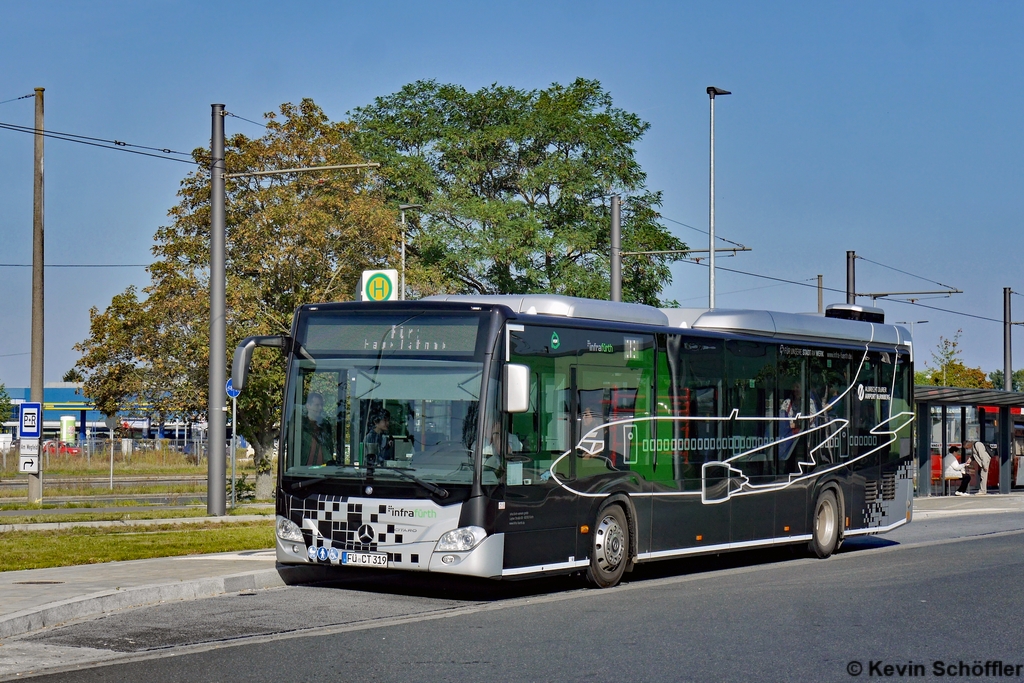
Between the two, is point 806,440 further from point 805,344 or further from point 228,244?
point 228,244

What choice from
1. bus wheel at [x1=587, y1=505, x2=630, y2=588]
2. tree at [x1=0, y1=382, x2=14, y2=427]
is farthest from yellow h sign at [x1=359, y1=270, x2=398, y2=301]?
tree at [x1=0, y1=382, x2=14, y2=427]

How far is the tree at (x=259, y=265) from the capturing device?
30.8m

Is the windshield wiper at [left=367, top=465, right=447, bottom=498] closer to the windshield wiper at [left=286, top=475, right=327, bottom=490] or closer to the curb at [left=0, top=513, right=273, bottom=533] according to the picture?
the windshield wiper at [left=286, top=475, right=327, bottom=490]

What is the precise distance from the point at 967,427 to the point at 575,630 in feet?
90.7

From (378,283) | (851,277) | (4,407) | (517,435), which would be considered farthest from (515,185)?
(4,407)

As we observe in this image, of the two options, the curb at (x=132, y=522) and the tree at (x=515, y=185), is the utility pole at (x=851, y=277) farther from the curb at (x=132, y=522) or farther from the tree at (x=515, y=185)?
the curb at (x=132, y=522)

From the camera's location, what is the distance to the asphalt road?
27.8ft

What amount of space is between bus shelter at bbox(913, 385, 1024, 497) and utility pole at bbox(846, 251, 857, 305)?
559cm

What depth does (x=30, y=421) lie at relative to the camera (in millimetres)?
26922

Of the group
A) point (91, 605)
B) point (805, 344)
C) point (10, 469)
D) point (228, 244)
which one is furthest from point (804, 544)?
point (10, 469)

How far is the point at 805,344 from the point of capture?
55.1ft

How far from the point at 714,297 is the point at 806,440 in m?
16.4

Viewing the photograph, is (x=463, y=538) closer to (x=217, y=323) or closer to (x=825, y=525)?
(x=825, y=525)

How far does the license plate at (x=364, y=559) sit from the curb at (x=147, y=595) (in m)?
1.26
